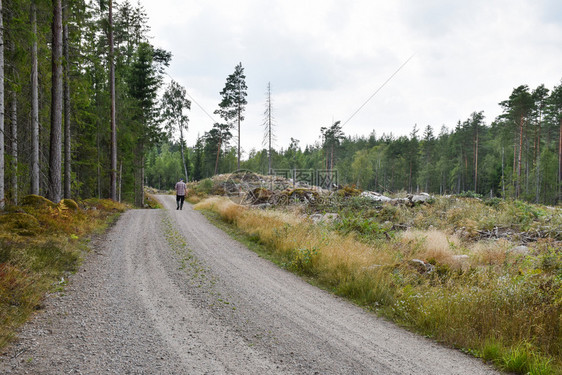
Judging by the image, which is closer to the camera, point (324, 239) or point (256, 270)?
point (256, 270)

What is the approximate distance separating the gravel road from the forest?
25.9 ft

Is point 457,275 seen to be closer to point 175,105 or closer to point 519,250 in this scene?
point 519,250

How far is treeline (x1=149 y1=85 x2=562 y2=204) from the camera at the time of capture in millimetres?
35938

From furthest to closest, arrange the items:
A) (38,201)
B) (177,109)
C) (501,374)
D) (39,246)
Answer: (177,109), (38,201), (39,246), (501,374)

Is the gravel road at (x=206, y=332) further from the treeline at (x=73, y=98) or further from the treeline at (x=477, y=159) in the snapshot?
the treeline at (x=477, y=159)

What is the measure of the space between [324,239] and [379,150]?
67.6 meters

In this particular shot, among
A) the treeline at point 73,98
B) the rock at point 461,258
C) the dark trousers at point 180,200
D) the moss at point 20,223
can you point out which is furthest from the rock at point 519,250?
the dark trousers at point 180,200

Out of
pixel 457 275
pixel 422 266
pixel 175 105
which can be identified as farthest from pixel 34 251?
pixel 175 105

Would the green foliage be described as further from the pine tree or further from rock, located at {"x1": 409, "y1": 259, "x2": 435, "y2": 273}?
the pine tree

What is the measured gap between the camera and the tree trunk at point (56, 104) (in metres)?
→ 10.5

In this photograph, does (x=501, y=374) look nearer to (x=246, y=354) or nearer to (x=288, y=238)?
(x=246, y=354)

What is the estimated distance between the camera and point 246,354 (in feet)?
10.7

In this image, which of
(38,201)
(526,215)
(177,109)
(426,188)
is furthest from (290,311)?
(426,188)

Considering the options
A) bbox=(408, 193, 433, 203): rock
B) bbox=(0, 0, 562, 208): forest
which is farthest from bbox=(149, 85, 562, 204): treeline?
bbox=(408, 193, 433, 203): rock
